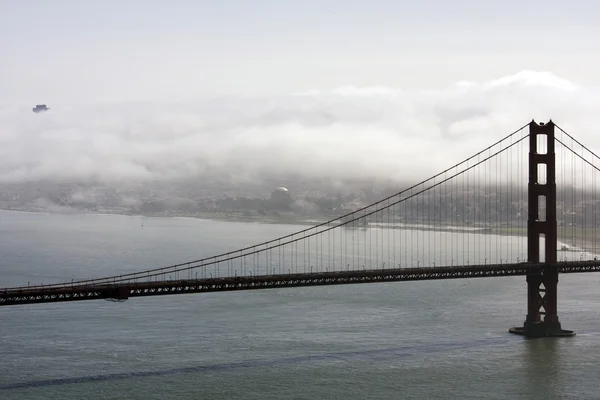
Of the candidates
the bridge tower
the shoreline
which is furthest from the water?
the shoreline

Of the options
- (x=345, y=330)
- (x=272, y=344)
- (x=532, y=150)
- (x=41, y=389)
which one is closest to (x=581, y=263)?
(x=532, y=150)

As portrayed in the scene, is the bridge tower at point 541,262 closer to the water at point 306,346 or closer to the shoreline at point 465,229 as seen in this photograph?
the water at point 306,346

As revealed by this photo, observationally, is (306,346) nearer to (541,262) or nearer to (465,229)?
(541,262)

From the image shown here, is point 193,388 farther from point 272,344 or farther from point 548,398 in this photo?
point 548,398

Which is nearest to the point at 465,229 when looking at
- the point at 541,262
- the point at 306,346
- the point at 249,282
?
the point at 541,262

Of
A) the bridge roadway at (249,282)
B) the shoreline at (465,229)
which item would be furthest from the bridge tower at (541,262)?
the shoreline at (465,229)

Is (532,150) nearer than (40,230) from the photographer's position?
Yes
